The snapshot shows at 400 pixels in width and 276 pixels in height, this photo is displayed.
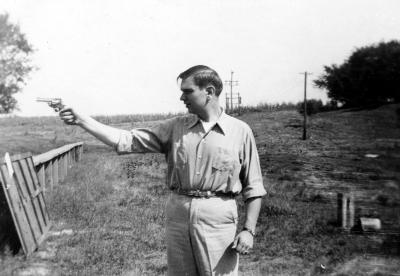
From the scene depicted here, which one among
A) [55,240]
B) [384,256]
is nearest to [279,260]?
[384,256]

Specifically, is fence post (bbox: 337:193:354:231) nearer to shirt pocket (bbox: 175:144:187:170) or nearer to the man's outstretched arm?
shirt pocket (bbox: 175:144:187:170)

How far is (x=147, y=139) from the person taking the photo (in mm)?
2543

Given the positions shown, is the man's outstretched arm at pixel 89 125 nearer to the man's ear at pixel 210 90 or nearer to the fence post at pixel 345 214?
the man's ear at pixel 210 90

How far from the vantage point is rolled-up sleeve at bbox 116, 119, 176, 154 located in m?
2.50

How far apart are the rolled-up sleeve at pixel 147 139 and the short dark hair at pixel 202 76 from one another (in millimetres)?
276

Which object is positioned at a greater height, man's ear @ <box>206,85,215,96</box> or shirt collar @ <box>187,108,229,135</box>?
man's ear @ <box>206,85,215,96</box>

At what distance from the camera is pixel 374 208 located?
30.4 feet

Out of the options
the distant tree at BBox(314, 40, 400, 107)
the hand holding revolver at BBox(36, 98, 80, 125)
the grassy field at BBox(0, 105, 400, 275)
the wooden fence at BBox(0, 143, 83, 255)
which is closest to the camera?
the hand holding revolver at BBox(36, 98, 80, 125)

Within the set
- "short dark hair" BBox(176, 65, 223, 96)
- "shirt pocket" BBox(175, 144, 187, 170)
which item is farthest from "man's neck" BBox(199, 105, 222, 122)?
"shirt pocket" BBox(175, 144, 187, 170)

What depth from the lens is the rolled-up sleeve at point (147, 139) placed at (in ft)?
8.21

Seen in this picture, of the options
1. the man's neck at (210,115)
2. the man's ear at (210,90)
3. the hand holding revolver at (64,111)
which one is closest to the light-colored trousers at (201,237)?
the man's neck at (210,115)

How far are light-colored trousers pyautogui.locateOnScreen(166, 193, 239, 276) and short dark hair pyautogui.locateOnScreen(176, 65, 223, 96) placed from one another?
2.07ft

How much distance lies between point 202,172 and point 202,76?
53 centimetres

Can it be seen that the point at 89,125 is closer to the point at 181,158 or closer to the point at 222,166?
the point at 181,158
